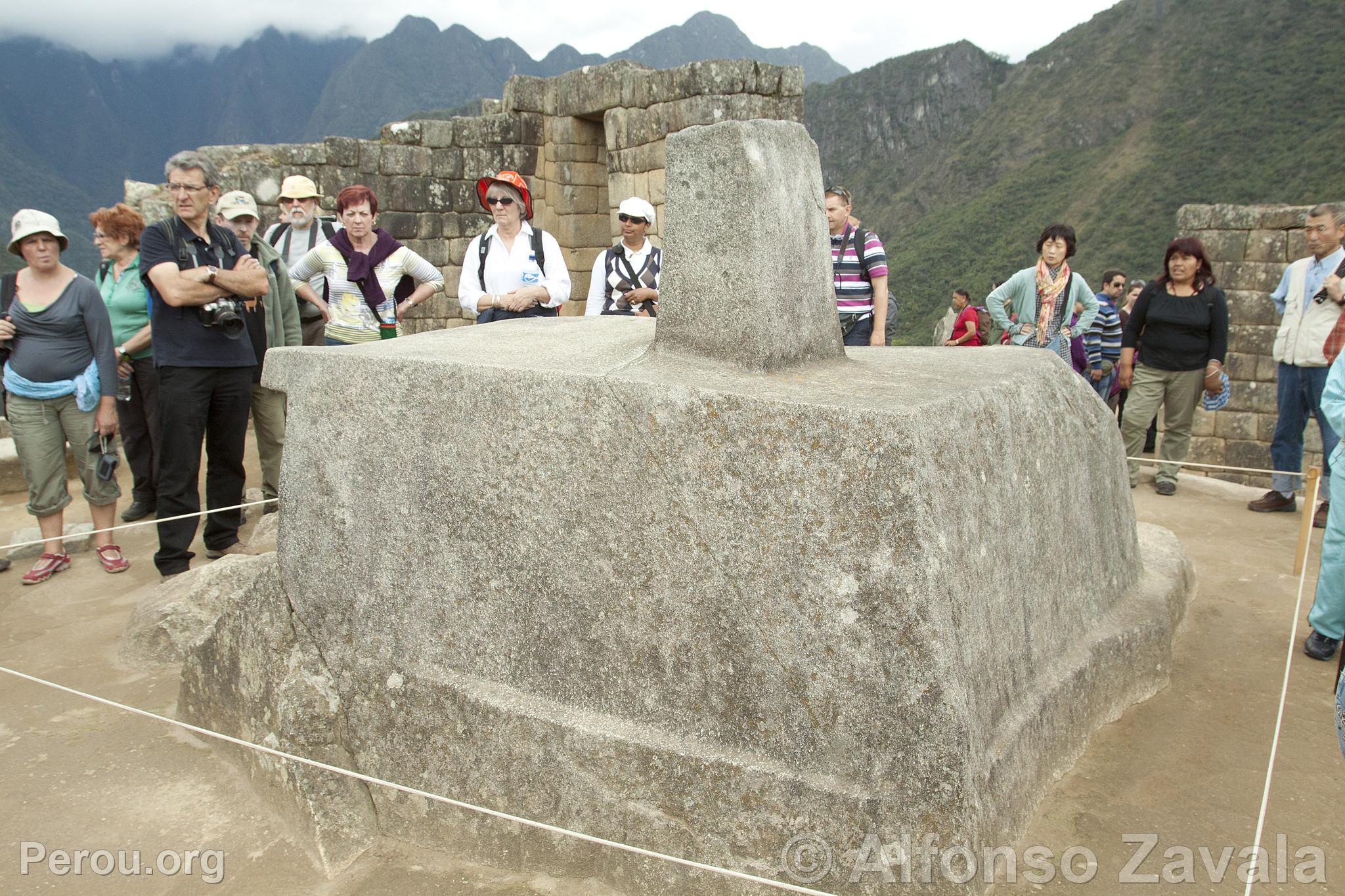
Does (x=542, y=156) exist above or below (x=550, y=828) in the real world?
above

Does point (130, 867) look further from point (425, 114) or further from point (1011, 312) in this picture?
point (425, 114)

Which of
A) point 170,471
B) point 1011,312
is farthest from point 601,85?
point 170,471

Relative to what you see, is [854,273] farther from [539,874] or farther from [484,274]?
[539,874]

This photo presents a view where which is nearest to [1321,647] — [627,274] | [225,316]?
[627,274]

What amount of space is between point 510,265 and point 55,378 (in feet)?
7.08

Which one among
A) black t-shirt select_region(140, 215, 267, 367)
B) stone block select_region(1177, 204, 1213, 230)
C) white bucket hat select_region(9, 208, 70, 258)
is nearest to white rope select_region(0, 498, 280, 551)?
black t-shirt select_region(140, 215, 267, 367)

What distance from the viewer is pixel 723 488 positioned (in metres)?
1.95

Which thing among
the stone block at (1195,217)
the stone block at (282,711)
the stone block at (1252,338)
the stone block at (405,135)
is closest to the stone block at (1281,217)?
the stone block at (1195,217)

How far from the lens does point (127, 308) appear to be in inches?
190

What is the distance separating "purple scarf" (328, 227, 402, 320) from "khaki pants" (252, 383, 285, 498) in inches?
27.4

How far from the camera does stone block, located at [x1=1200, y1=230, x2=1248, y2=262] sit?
8.22 metres

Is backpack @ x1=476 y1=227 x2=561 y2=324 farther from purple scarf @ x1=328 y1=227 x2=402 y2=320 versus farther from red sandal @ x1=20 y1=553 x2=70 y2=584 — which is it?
red sandal @ x1=20 y1=553 x2=70 y2=584

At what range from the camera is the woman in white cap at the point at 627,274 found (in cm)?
499

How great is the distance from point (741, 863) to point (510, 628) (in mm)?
756
